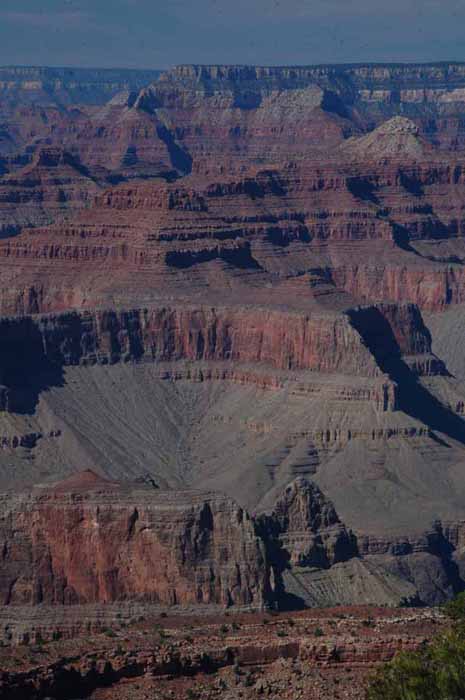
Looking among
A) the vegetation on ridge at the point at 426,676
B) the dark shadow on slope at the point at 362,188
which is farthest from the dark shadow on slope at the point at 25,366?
the dark shadow on slope at the point at 362,188

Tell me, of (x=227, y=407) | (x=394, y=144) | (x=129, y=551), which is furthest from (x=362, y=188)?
(x=129, y=551)

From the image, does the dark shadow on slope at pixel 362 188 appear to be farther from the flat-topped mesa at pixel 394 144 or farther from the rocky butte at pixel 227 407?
the flat-topped mesa at pixel 394 144

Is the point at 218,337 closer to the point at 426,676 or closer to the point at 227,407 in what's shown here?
the point at 227,407

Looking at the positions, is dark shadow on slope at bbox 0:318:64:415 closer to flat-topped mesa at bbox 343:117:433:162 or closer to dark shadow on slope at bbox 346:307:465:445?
dark shadow on slope at bbox 346:307:465:445

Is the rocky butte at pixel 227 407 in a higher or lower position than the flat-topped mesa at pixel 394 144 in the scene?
lower

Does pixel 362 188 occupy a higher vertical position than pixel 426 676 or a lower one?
higher
